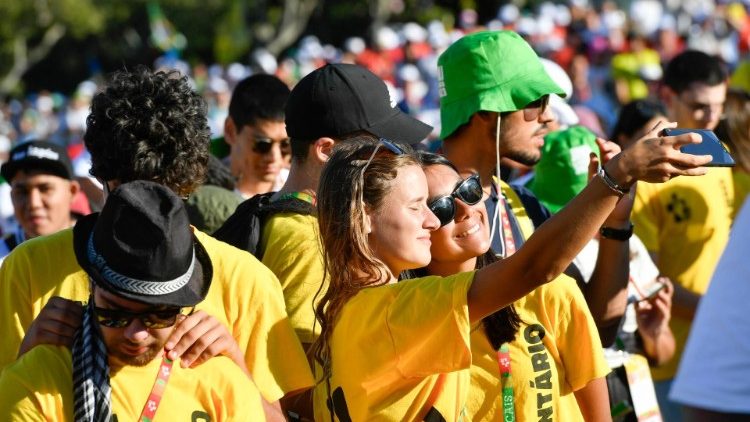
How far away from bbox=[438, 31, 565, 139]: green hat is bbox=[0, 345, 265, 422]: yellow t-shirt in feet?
6.41

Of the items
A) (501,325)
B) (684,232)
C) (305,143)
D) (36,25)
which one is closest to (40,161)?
(305,143)

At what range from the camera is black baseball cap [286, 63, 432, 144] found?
4.98 meters

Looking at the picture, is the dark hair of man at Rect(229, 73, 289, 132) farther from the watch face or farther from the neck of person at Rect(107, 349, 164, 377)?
the neck of person at Rect(107, 349, 164, 377)

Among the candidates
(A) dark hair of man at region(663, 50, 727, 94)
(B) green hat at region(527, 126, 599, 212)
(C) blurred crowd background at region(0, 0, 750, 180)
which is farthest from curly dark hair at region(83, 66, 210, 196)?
(C) blurred crowd background at region(0, 0, 750, 180)

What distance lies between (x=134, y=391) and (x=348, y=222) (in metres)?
0.79

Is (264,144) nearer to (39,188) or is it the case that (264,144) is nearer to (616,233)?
(39,188)

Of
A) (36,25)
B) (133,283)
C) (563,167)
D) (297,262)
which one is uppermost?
(36,25)

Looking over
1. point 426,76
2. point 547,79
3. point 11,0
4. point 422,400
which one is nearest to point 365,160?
point 422,400

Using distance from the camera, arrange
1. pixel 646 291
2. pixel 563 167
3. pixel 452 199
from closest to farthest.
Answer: pixel 452 199 < pixel 646 291 < pixel 563 167

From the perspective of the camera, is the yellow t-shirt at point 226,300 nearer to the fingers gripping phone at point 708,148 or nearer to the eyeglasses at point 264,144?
the fingers gripping phone at point 708,148

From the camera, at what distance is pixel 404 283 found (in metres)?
3.76

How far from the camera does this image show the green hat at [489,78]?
17.7 feet

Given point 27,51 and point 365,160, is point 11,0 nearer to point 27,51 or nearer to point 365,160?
point 27,51

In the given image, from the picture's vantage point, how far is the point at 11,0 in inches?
1471
